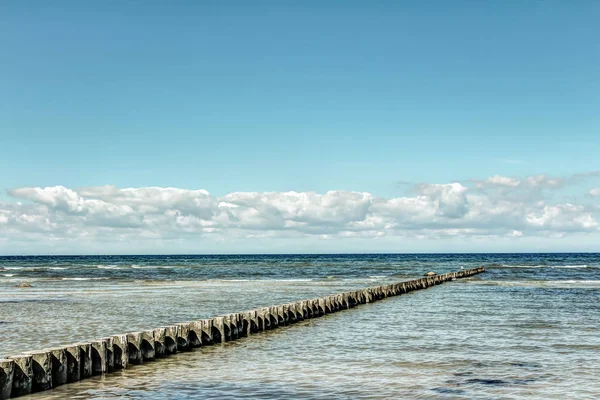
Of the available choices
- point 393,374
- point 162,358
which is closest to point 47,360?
point 162,358

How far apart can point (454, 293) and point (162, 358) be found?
107 feet

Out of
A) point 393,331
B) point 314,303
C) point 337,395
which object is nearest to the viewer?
point 337,395

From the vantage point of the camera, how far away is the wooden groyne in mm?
13906

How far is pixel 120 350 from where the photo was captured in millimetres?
17125

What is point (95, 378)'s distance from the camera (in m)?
15.9

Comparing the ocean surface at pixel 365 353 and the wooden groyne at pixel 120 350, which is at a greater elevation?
the wooden groyne at pixel 120 350

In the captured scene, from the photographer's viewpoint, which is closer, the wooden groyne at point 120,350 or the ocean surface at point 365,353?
the wooden groyne at point 120,350

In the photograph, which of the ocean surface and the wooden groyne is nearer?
the wooden groyne

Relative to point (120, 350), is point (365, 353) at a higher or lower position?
lower

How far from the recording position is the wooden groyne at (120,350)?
13.9m

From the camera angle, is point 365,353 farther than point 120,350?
Yes

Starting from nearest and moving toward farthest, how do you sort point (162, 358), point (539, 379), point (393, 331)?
point (539, 379) → point (162, 358) → point (393, 331)

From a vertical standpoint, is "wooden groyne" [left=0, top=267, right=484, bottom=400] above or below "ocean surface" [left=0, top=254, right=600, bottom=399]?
above

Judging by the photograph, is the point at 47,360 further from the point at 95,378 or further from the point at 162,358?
the point at 162,358
